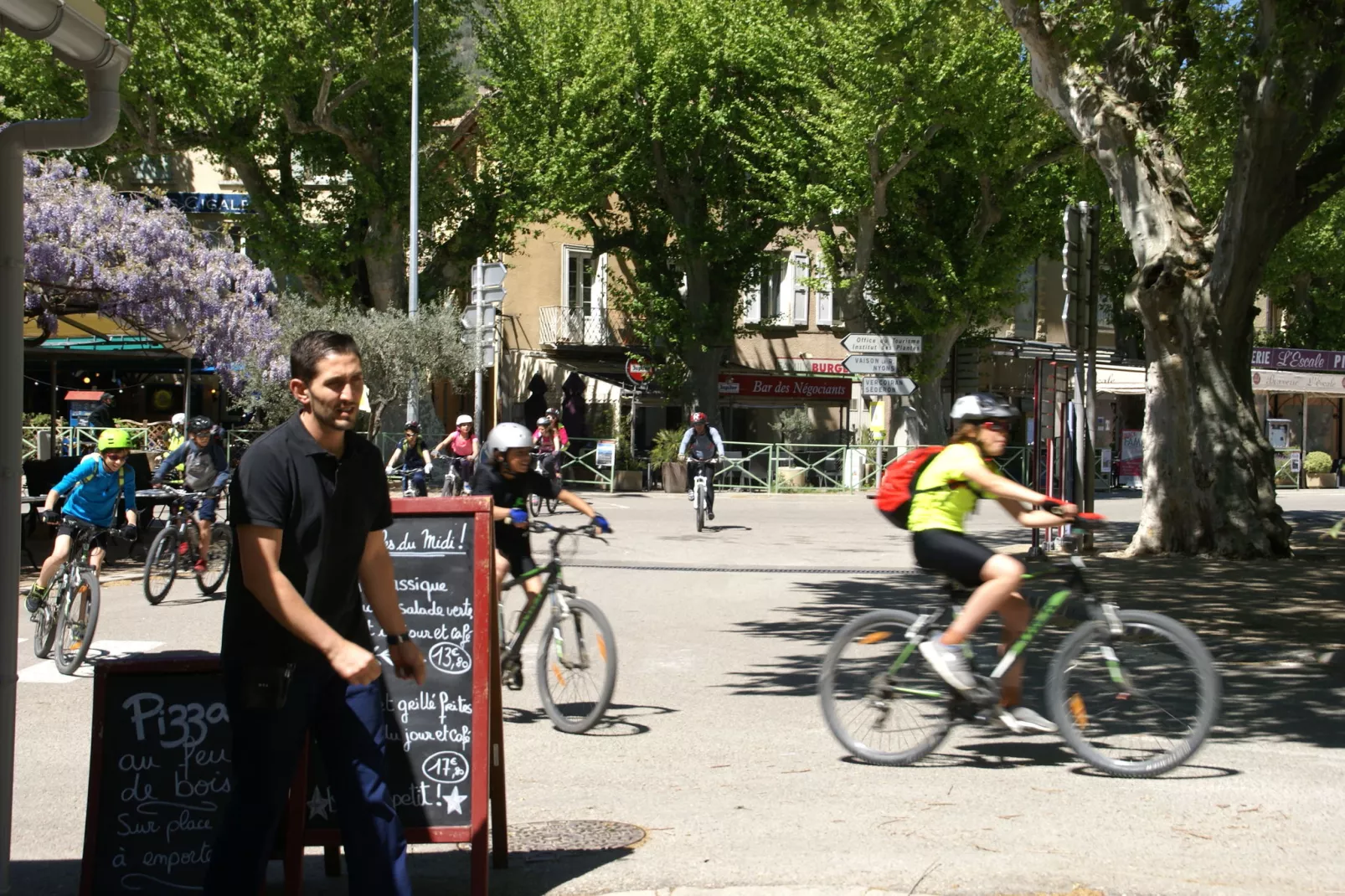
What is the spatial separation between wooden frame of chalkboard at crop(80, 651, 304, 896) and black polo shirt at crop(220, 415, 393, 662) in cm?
62

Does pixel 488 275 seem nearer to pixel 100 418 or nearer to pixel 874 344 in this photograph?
pixel 874 344

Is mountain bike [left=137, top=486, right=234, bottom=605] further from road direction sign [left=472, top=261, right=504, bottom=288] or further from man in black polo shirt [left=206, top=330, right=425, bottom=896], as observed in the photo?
man in black polo shirt [left=206, top=330, right=425, bottom=896]

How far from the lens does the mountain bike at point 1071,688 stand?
6.10m

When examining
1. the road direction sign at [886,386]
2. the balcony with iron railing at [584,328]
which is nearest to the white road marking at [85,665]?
the road direction sign at [886,386]

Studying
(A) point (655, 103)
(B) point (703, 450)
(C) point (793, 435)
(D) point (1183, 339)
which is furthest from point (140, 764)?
(C) point (793, 435)

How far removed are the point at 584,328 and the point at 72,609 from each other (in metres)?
31.3

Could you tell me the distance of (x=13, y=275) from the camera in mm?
4180

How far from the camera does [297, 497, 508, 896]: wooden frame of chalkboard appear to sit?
14.6 ft

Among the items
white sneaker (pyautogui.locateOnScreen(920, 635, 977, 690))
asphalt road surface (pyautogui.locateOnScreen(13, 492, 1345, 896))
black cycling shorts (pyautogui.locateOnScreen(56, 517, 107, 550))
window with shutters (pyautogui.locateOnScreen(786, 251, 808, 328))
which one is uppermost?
window with shutters (pyautogui.locateOnScreen(786, 251, 808, 328))

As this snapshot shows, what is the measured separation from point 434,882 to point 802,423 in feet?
107

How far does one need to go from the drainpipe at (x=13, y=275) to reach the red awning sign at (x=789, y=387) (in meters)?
36.1

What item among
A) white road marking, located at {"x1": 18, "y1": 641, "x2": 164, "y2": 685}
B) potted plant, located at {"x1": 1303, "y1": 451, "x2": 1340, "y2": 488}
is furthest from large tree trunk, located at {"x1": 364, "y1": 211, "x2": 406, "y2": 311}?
potted plant, located at {"x1": 1303, "y1": 451, "x2": 1340, "y2": 488}

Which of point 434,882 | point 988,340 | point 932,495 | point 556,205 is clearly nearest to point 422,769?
point 434,882

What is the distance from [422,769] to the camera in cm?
469
